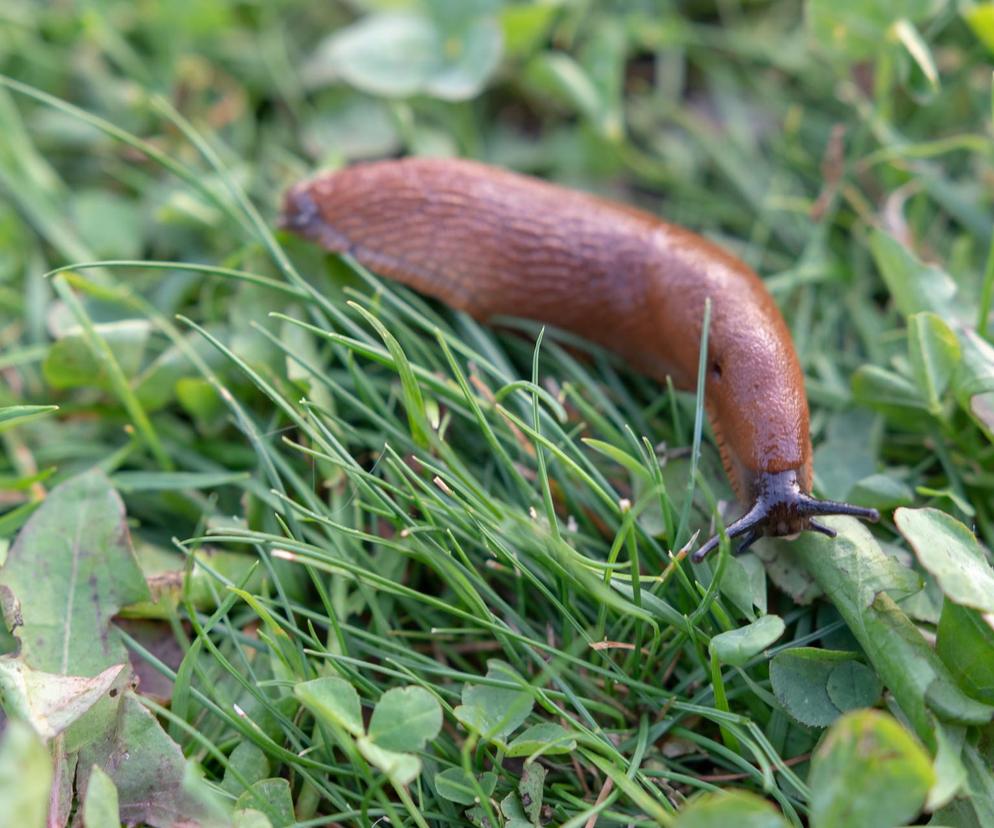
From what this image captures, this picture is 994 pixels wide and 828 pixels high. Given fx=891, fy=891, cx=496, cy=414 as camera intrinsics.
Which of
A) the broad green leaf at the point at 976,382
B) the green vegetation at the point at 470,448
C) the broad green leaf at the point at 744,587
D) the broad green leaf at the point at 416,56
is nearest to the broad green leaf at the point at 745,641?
the green vegetation at the point at 470,448

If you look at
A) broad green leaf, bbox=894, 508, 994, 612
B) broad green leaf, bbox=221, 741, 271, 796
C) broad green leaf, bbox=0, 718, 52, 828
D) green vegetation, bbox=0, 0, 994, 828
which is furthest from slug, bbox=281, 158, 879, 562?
broad green leaf, bbox=0, 718, 52, 828

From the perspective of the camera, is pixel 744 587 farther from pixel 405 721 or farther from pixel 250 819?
pixel 250 819

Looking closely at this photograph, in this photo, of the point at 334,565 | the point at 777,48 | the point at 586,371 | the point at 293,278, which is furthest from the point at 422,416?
the point at 777,48

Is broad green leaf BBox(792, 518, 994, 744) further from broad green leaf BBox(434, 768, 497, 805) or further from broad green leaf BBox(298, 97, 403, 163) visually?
broad green leaf BBox(298, 97, 403, 163)

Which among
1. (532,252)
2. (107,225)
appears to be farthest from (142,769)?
(107,225)

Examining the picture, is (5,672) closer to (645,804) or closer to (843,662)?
(645,804)

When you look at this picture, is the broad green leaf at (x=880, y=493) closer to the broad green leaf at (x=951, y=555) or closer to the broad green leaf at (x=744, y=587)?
the broad green leaf at (x=951, y=555)

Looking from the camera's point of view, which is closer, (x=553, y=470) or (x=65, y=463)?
(x=553, y=470)
